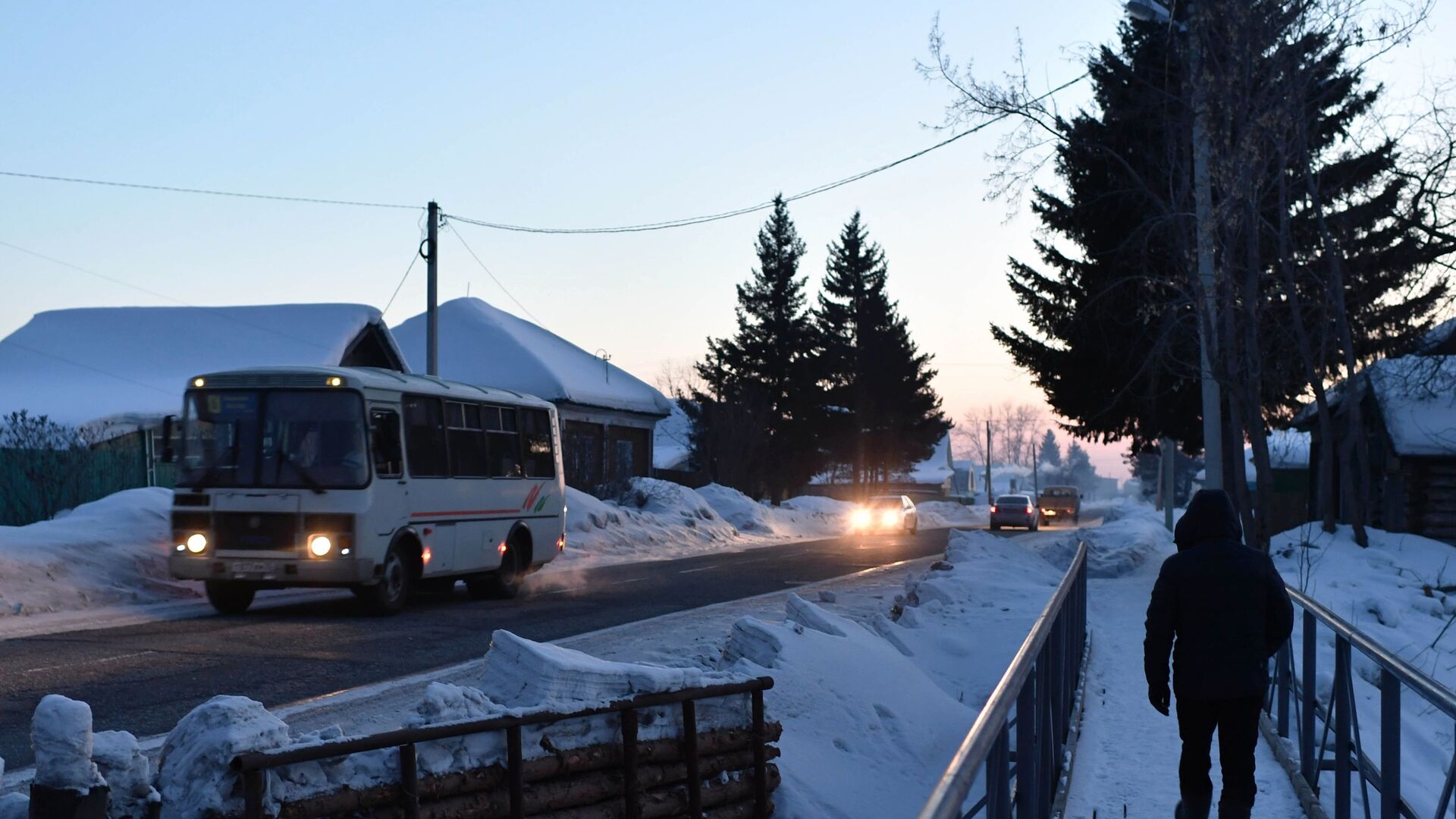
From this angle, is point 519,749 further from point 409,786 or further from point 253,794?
point 253,794

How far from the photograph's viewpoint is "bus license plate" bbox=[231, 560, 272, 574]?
1519 centimetres

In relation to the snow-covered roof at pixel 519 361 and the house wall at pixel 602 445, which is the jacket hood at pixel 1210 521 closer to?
the house wall at pixel 602 445

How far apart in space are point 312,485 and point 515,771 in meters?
10.3

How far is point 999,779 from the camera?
397 centimetres

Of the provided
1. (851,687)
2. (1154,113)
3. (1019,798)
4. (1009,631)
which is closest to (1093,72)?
(1154,113)

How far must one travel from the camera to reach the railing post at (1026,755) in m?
4.62

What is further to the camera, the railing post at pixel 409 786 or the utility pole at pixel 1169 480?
the utility pole at pixel 1169 480

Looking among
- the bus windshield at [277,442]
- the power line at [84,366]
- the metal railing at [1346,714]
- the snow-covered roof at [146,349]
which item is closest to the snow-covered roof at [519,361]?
the snow-covered roof at [146,349]

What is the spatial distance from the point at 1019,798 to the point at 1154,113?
80.6 feet

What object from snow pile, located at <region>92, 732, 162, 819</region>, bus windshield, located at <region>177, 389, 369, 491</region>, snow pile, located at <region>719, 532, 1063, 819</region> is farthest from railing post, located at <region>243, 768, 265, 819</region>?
bus windshield, located at <region>177, 389, 369, 491</region>

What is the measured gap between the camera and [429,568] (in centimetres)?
1686

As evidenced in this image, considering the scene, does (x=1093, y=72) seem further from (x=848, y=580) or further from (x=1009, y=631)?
(x=1009, y=631)

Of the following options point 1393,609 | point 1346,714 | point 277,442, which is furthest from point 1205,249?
point 1346,714

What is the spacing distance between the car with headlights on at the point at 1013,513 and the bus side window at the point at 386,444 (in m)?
40.5
